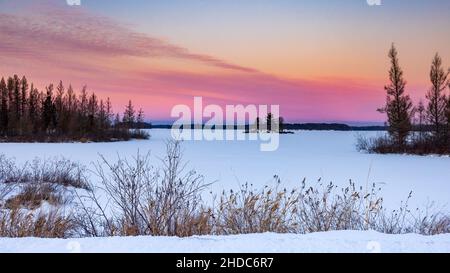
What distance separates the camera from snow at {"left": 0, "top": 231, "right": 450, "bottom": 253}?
125 inches

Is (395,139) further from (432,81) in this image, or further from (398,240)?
(398,240)

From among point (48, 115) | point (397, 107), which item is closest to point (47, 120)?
point (48, 115)

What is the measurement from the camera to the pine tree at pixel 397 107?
33125 millimetres

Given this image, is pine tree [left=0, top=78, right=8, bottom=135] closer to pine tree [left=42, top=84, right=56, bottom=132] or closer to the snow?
pine tree [left=42, top=84, right=56, bottom=132]

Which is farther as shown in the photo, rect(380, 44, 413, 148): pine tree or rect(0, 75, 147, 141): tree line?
rect(0, 75, 147, 141): tree line

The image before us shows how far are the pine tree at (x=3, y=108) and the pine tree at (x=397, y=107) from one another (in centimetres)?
5024

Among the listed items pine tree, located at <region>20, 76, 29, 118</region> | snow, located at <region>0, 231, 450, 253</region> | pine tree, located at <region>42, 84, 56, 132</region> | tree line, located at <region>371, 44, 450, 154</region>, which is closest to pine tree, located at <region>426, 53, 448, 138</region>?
tree line, located at <region>371, 44, 450, 154</region>

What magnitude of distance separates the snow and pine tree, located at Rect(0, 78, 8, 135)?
62.2 metres

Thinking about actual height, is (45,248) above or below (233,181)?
above

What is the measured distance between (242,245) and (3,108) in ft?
225

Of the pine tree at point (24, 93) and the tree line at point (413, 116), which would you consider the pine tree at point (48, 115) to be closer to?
the pine tree at point (24, 93)

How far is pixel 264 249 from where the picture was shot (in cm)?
321
